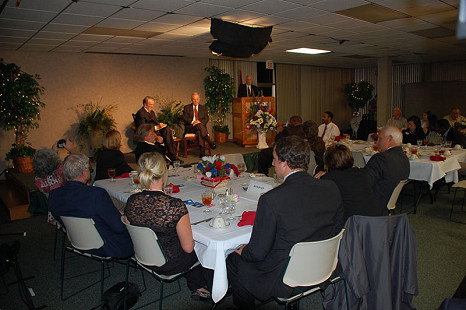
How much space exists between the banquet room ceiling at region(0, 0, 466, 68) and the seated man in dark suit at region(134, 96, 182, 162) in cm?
131

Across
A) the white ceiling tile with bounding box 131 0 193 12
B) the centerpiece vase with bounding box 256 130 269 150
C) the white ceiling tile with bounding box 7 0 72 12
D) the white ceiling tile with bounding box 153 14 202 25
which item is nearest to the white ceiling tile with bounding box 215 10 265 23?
the white ceiling tile with bounding box 153 14 202 25

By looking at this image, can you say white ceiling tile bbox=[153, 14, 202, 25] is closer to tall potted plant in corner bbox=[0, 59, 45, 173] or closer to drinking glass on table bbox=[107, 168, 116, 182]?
drinking glass on table bbox=[107, 168, 116, 182]

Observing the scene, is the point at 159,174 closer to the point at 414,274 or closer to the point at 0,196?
the point at 414,274

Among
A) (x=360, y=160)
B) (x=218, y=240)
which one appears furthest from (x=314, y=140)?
(x=218, y=240)

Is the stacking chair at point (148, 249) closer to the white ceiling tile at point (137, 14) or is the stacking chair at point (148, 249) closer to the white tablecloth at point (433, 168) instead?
the white ceiling tile at point (137, 14)

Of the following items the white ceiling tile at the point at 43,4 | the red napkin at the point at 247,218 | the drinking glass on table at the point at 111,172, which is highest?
the white ceiling tile at the point at 43,4

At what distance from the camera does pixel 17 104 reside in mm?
7188

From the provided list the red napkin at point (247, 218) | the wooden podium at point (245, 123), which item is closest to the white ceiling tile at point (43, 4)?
the red napkin at point (247, 218)

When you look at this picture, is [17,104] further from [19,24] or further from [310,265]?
[310,265]

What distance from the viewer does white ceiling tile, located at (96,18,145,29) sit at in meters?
5.44

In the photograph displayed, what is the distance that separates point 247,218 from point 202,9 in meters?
3.35

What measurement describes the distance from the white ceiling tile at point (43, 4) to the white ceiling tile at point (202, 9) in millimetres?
1453

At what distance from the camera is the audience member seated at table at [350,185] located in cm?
290

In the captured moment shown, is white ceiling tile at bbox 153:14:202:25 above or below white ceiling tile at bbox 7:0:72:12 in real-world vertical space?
above
